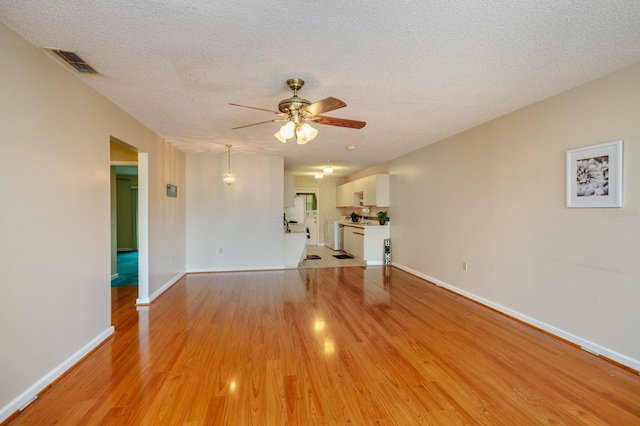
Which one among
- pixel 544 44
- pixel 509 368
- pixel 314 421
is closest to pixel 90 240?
pixel 314 421

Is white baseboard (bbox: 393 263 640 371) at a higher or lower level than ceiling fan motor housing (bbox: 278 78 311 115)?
lower

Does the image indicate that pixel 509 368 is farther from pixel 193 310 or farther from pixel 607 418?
pixel 193 310

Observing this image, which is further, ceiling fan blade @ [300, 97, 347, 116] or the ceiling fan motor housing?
the ceiling fan motor housing

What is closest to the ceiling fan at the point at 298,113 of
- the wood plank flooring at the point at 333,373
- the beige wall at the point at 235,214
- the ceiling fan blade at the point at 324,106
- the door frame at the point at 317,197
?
the ceiling fan blade at the point at 324,106

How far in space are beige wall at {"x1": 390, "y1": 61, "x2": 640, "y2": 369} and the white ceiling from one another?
304mm

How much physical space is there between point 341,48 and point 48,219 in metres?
2.48

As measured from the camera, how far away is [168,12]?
1.68 meters

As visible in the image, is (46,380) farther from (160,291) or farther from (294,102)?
(294,102)

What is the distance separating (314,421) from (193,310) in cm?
246

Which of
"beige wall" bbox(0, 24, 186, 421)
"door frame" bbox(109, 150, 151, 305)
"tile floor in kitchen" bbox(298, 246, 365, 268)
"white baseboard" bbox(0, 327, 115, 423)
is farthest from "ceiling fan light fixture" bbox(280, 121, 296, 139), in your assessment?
"tile floor in kitchen" bbox(298, 246, 365, 268)

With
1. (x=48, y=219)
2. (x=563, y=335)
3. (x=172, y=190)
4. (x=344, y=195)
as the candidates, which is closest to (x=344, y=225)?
(x=344, y=195)

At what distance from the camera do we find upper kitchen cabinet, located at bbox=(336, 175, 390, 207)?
673 cm


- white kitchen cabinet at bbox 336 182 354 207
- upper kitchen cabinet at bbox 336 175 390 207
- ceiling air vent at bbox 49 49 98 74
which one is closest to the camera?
ceiling air vent at bbox 49 49 98 74

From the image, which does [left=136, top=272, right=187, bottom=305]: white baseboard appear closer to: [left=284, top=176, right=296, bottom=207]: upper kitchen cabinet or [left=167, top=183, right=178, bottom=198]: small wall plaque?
A: [left=167, top=183, right=178, bottom=198]: small wall plaque
